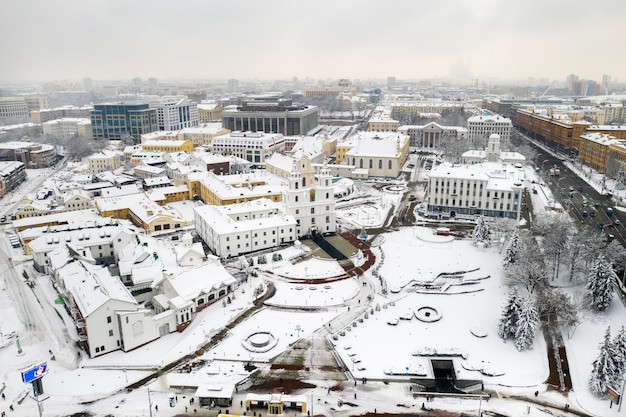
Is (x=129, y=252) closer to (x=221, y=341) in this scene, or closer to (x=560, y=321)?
(x=221, y=341)

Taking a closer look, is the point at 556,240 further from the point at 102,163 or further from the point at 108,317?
the point at 102,163

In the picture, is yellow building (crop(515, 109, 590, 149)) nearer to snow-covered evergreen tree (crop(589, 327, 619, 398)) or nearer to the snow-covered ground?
the snow-covered ground

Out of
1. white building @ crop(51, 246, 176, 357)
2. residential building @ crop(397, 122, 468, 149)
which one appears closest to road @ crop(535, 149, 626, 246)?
residential building @ crop(397, 122, 468, 149)

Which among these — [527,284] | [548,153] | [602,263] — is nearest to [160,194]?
[527,284]

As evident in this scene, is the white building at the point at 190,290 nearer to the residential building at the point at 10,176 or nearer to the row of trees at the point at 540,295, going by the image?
the row of trees at the point at 540,295

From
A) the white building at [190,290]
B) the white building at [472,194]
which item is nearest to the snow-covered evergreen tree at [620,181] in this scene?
the white building at [472,194]
